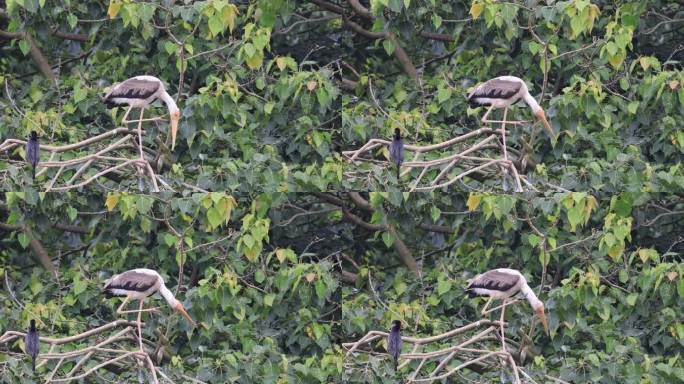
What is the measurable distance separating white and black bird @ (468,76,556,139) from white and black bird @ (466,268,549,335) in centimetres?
97

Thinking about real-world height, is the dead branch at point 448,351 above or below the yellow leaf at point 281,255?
below

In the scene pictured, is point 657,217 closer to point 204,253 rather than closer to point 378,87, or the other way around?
point 378,87

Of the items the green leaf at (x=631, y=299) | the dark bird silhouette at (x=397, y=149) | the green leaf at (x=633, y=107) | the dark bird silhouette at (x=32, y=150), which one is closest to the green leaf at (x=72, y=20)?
the dark bird silhouette at (x=32, y=150)

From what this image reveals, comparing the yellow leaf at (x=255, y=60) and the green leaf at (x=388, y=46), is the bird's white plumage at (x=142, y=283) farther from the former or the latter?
the green leaf at (x=388, y=46)

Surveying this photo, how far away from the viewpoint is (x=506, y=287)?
902 cm

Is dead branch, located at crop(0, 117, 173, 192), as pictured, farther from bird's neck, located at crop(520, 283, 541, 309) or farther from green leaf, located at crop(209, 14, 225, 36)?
bird's neck, located at crop(520, 283, 541, 309)

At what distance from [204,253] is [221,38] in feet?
4.93

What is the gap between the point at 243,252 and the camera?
9.26 meters

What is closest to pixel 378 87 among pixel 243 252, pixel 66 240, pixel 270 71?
pixel 270 71

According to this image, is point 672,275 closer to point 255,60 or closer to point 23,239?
point 255,60

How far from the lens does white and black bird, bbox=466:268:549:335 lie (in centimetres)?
902

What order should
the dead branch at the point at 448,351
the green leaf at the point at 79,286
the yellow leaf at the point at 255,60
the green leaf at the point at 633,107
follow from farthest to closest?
1. the green leaf at the point at 633,107
2. the green leaf at the point at 79,286
3. the yellow leaf at the point at 255,60
4. the dead branch at the point at 448,351

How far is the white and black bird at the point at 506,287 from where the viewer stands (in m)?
9.02

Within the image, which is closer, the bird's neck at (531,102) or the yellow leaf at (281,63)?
the bird's neck at (531,102)
